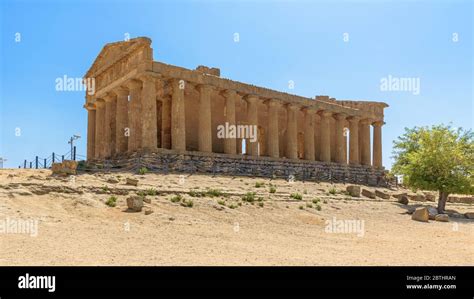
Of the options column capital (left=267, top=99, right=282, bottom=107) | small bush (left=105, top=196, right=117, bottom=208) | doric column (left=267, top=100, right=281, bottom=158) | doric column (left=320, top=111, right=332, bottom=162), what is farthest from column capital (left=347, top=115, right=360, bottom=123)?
small bush (left=105, top=196, right=117, bottom=208)

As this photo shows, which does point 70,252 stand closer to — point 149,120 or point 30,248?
point 30,248

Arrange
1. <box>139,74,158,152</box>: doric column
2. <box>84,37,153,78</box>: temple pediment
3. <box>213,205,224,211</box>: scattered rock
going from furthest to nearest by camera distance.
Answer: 1. <box>84,37,153,78</box>: temple pediment
2. <box>139,74,158,152</box>: doric column
3. <box>213,205,224,211</box>: scattered rock

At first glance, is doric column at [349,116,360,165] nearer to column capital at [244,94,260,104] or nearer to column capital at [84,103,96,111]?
column capital at [244,94,260,104]

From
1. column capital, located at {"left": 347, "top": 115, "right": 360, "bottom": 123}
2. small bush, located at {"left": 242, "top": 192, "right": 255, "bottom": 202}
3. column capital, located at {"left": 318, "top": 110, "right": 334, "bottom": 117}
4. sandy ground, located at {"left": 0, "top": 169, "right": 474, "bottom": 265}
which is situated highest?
column capital, located at {"left": 318, "top": 110, "right": 334, "bottom": 117}

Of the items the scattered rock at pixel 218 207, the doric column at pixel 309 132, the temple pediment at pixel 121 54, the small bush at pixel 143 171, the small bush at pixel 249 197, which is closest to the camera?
the scattered rock at pixel 218 207

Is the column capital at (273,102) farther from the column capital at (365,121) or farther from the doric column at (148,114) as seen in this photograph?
the column capital at (365,121)

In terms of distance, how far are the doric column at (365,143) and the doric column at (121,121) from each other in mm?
27192

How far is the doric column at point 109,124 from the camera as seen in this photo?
128 feet

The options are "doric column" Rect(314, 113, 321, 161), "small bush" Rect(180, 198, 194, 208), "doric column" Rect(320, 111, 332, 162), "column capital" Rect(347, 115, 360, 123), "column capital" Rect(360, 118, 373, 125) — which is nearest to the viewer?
"small bush" Rect(180, 198, 194, 208)

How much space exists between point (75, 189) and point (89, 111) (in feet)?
85.4

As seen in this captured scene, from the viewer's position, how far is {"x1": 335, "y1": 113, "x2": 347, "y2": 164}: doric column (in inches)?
1893

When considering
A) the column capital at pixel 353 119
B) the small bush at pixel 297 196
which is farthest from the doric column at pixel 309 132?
the small bush at pixel 297 196

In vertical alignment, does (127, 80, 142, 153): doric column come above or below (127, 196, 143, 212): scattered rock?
above
